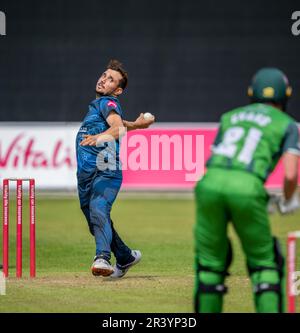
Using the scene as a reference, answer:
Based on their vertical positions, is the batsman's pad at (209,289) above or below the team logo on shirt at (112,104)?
below

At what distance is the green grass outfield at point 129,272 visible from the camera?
7.77 metres

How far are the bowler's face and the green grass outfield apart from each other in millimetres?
1822

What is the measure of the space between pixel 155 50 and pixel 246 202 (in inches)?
646

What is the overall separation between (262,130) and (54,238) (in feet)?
26.9

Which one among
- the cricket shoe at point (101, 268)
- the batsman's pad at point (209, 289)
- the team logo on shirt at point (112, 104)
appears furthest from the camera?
the team logo on shirt at point (112, 104)

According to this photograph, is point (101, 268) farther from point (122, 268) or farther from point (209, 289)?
point (209, 289)

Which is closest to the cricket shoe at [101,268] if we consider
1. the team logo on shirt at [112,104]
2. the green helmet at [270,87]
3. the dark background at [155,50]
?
the team logo on shirt at [112,104]

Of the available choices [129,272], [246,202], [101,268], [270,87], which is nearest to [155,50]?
[129,272]

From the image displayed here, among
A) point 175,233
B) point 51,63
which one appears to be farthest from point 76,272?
point 51,63

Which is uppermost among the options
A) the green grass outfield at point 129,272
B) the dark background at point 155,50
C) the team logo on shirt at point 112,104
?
the dark background at point 155,50

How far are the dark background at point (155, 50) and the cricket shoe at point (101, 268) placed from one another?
13066 millimetres

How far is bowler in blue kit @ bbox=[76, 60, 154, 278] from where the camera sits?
9.00 meters

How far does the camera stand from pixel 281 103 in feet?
20.8

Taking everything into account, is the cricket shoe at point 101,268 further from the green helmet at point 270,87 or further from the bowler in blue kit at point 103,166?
the green helmet at point 270,87
